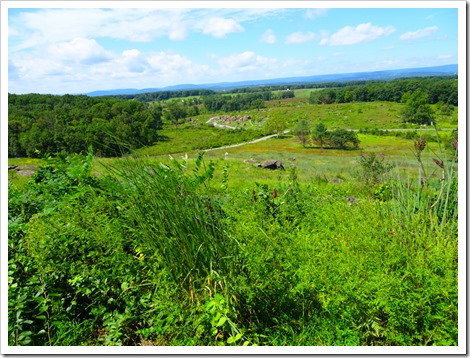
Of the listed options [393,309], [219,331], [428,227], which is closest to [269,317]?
[219,331]

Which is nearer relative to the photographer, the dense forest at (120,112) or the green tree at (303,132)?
the dense forest at (120,112)

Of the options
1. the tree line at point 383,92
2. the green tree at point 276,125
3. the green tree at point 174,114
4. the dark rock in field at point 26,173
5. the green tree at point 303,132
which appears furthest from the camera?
the green tree at point 276,125

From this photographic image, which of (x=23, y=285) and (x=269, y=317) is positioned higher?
(x=23, y=285)

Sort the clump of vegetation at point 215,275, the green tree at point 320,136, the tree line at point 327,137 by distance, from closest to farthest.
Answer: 1. the clump of vegetation at point 215,275
2. the tree line at point 327,137
3. the green tree at point 320,136

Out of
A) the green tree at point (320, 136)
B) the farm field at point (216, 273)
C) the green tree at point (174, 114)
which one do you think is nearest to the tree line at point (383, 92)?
the green tree at point (320, 136)

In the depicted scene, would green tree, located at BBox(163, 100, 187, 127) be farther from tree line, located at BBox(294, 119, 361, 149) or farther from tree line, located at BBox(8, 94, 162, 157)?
tree line, located at BBox(8, 94, 162, 157)

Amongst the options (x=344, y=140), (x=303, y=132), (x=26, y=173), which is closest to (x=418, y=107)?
(x=344, y=140)

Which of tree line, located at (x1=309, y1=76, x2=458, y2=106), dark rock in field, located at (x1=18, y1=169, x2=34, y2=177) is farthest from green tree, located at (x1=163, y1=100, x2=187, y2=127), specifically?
dark rock in field, located at (x1=18, y1=169, x2=34, y2=177)

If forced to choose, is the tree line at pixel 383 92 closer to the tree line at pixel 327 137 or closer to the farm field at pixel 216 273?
the tree line at pixel 327 137

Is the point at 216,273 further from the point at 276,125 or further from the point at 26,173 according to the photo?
the point at 276,125

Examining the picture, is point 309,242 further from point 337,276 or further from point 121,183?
point 121,183

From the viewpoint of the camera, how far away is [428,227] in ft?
9.60

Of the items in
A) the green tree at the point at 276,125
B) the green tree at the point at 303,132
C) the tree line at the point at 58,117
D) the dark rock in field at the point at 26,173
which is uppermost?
the green tree at the point at 276,125

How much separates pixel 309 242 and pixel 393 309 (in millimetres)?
733
